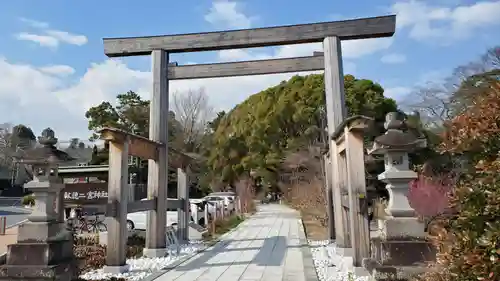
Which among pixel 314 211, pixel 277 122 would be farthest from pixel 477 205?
pixel 277 122

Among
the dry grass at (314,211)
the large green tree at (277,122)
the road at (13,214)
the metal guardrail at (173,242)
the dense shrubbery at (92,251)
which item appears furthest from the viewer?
the large green tree at (277,122)

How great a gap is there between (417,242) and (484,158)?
1.78m

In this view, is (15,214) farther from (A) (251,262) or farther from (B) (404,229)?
(B) (404,229)

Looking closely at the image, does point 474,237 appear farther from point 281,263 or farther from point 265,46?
point 265,46

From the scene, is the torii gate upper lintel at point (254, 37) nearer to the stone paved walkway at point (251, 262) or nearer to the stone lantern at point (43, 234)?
the stone lantern at point (43, 234)

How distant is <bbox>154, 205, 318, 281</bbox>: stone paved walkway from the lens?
4657 millimetres

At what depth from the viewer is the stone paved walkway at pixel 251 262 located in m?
4.66

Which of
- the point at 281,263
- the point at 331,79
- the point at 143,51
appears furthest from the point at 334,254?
the point at 143,51

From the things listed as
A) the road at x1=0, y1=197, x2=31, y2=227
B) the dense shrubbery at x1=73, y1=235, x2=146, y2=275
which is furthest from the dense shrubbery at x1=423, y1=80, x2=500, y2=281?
the road at x1=0, y1=197, x2=31, y2=227

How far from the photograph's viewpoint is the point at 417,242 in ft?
10.8

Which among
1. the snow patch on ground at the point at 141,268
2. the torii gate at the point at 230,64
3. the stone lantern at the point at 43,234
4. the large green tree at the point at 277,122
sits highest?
the large green tree at the point at 277,122

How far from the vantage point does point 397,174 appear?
Result: 11.7 ft

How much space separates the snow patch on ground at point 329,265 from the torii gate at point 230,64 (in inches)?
26.6

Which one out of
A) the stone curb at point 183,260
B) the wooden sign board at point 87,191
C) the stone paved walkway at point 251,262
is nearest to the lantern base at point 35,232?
the stone curb at point 183,260
